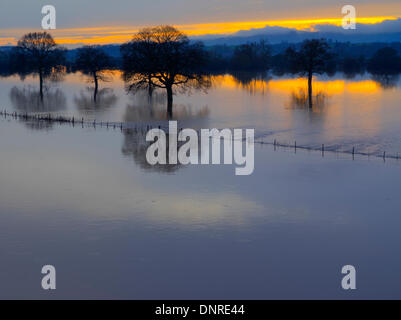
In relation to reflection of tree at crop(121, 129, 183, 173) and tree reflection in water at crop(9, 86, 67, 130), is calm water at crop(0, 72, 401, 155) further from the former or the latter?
reflection of tree at crop(121, 129, 183, 173)

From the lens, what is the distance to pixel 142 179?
40.3 m

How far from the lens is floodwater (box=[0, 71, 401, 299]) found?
74.8 feet

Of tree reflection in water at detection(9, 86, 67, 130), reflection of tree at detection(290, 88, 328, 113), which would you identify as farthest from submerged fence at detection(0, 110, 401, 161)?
reflection of tree at detection(290, 88, 328, 113)

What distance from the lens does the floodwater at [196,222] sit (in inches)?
898

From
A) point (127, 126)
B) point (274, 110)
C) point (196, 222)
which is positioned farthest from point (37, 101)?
point (196, 222)

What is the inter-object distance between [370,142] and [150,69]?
3863cm

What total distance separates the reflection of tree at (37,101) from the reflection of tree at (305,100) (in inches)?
1552

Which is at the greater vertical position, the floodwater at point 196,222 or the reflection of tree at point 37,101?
the reflection of tree at point 37,101

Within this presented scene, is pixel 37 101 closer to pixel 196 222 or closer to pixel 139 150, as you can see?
pixel 139 150

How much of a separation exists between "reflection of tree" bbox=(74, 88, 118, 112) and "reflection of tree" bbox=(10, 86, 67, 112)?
10.4 ft

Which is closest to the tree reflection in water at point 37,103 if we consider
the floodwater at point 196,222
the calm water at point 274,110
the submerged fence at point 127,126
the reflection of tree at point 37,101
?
the reflection of tree at point 37,101

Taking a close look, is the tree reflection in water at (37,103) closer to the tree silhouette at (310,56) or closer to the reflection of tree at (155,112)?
the reflection of tree at (155,112)

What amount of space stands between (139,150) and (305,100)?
5584 centimetres
